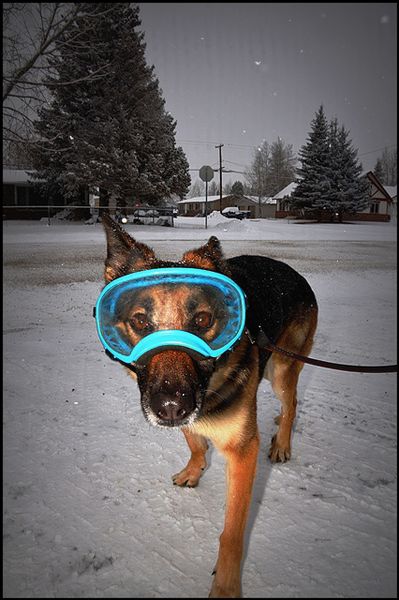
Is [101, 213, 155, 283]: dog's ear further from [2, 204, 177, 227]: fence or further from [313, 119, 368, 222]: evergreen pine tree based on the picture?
[313, 119, 368, 222]: evergreen pine tree

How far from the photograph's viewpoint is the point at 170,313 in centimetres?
189

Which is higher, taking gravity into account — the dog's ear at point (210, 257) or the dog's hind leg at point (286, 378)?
the dog's ear at point (210, 257)

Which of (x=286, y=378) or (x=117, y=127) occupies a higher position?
(x=117, y=127)

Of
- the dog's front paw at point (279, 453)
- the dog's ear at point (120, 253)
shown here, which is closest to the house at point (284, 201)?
the dog's front paw at point (279, 453)

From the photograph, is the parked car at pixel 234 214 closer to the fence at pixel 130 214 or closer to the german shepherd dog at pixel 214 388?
the fence at pixel 130 214

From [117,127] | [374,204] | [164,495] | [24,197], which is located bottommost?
[164,495]

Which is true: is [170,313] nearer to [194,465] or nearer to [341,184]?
[194,465]

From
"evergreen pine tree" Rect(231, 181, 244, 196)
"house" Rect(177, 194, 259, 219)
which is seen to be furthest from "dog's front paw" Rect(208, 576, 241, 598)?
"evergreen pine tree" Rect(231, 181, 244, 196)

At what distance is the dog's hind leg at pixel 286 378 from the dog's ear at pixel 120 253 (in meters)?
1.41

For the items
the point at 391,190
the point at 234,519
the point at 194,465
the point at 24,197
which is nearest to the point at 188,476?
the point at 194,465

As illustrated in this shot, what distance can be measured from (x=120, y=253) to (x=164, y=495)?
1.68m

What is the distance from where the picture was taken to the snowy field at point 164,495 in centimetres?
200

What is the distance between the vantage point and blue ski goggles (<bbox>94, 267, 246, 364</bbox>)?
6.11ft

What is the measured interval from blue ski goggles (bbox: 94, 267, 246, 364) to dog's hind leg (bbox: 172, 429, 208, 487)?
1.07 m
